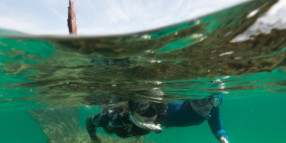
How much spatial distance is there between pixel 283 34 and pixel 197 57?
8.90 ft

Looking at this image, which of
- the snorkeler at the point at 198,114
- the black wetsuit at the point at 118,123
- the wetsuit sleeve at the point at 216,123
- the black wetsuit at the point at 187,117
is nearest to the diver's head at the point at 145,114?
the black wetsuit at the point at 118,123

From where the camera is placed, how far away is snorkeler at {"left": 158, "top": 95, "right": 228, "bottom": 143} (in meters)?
9.61

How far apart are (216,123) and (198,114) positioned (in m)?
1.06

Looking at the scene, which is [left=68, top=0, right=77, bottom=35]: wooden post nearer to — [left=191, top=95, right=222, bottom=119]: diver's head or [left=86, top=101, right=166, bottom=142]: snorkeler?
[left=86, top=101, right=166, bottom=142]: snorkeler

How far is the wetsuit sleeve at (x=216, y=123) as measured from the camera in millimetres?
9794

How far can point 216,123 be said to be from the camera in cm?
1013

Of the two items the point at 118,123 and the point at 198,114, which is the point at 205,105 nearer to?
the point at 198,114

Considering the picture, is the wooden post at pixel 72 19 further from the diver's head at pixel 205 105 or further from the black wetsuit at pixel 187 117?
the diver's head at pixel 205 105

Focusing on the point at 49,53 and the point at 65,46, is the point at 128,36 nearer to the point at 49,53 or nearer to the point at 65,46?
the point at 65,46

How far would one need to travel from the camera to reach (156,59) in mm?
7559

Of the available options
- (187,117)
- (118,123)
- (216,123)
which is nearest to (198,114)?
(187,117)

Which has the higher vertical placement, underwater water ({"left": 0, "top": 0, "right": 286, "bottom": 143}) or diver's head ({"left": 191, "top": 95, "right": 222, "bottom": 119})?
underwater water ({"left": 0, "top": 0, "right": 286, "bottom": 143})

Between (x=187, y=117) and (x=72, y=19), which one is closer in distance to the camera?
(x=72, y=19)

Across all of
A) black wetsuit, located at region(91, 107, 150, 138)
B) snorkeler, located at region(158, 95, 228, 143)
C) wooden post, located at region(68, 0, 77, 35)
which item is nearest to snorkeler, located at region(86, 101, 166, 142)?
black wetsuit, located at region(91, 107, 150, 138)
